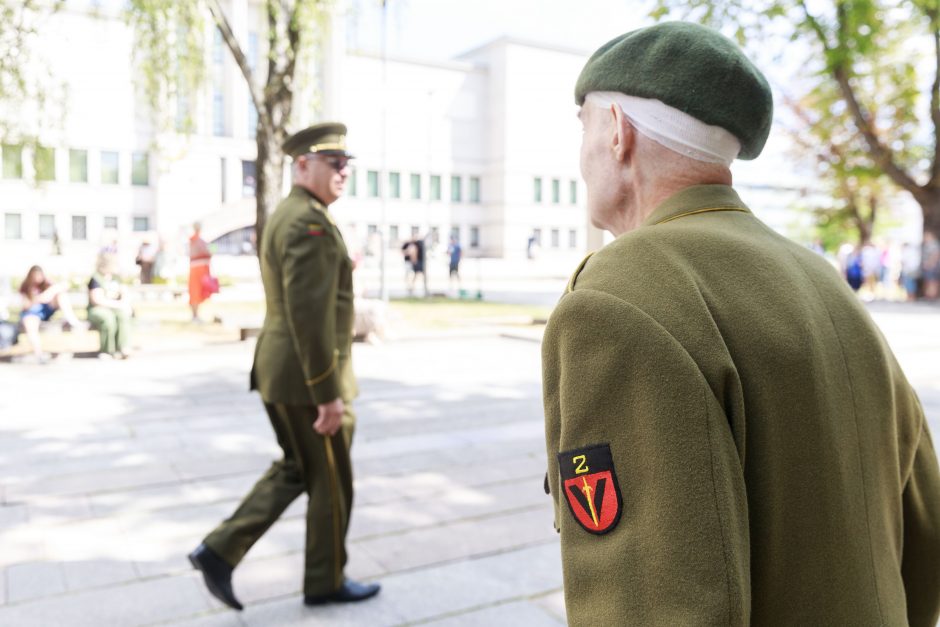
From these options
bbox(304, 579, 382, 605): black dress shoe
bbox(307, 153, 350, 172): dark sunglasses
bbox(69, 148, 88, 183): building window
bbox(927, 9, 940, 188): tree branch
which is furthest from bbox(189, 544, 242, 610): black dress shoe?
bbox(69, 148, 88, 183): building window

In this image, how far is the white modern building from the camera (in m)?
50.6

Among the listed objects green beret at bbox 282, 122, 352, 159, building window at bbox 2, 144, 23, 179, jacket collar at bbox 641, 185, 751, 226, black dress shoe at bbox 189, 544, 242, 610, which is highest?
building window at bbox 2, 144, 23, 179

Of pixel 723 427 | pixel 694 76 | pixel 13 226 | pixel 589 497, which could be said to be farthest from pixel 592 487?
pixel 13 226

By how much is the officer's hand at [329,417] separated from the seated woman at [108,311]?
8871 millimetres

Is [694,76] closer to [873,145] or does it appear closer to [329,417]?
[329,417]

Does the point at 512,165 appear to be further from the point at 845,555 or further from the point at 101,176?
the point at 845,555

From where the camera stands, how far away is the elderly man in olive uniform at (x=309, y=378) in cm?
357

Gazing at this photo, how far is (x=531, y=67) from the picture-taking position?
6575 cm

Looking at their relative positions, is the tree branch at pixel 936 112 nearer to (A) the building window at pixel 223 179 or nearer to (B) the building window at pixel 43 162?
(B) the building window at pixel 43 162

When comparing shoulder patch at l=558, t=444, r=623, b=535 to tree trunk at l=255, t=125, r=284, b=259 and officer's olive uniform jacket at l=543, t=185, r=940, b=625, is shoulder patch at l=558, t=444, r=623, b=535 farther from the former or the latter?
tree trunk at l=255, t=125, r=284, b=259

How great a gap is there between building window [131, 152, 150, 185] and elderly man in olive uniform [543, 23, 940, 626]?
57090mm

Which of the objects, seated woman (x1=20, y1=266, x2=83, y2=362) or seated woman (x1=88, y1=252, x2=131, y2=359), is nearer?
seated woman (x1=20, y1=266, x2=83, y2=362)

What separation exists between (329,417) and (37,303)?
9.25m

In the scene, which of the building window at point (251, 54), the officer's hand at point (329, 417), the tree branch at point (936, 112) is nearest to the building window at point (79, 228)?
the building window at point (251, 54)
